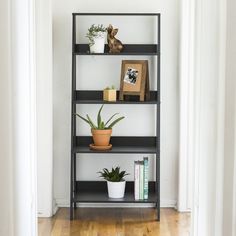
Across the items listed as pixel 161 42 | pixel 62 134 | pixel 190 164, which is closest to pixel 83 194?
pixel 62 134

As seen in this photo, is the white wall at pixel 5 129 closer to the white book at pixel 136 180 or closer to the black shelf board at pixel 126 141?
the white book at pixel 136 180

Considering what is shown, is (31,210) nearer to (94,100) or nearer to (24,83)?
(24,83)

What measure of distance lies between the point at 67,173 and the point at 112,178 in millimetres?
474

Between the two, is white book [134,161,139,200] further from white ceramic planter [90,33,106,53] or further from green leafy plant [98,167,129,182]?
white ceramic planter [90,33,106,53]

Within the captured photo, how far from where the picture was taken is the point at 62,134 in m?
5.00

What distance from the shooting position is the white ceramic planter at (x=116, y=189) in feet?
15.5

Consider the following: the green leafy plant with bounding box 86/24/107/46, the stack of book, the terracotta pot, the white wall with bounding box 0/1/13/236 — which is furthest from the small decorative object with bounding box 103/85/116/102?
the white wall with bounding box 0/1/13/236

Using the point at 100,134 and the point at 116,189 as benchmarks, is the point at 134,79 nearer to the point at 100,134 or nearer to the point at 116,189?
the point at 100,134

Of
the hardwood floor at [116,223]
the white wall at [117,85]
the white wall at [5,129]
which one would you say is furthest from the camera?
the white wall at [117,85]

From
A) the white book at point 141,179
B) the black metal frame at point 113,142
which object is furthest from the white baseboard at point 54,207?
the white book at point 141,179

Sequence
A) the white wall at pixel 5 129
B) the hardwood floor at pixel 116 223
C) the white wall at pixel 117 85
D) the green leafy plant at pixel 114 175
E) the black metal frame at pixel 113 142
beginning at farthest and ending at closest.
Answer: the white wall at pixel 117 85 → the green leafy plant at pixel 114 175 → the black metal frame at pixel 113 142 → the hardwood floor at pixel 116 223 → the white wall at pixel 5 129

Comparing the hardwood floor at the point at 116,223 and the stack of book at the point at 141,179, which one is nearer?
the hardwood floor at the point at 116,223

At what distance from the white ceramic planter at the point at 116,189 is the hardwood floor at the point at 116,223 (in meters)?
0.18

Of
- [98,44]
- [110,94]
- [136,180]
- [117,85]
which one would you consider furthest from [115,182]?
[98,44]
